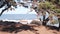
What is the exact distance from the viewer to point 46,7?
1909 mm

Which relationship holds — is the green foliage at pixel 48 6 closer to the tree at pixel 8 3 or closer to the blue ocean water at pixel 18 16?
the blue ocean water at pixel 18 16

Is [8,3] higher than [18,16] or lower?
higher

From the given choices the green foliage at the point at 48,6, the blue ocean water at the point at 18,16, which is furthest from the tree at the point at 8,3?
the green foliage at the point at 48,6

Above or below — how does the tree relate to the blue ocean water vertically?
above

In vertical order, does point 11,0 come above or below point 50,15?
above

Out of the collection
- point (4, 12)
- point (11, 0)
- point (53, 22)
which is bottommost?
point (53, 22)

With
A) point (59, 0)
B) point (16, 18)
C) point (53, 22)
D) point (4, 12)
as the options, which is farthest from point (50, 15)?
point (4, 12)

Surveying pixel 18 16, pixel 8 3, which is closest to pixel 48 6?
pixel 18 16

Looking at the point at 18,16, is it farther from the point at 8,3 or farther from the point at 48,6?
the point at 48,6

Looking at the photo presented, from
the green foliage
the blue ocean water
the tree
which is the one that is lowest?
the blue ocean water

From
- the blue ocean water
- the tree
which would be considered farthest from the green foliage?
the tree

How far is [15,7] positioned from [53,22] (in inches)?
20.3

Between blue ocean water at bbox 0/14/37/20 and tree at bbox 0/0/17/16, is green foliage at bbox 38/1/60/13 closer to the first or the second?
blue ocean water at bbox 0/14/37/20

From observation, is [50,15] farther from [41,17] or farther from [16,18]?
[16,18]
